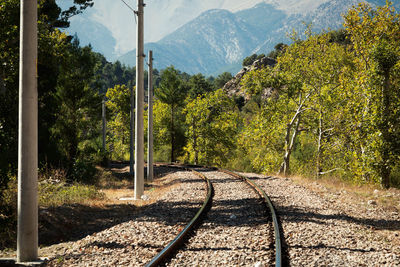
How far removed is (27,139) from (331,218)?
268 inches

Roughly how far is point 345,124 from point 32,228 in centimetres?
1718

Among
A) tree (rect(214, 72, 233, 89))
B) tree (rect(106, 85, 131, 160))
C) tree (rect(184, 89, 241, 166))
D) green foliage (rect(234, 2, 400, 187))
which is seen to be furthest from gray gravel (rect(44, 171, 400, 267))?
tree (rect(214, 72, 233, 89))

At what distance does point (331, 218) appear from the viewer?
7.81 metres

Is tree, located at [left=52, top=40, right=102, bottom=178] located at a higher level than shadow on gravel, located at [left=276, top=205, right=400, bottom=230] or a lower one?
higher

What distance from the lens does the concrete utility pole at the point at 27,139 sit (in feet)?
17.6

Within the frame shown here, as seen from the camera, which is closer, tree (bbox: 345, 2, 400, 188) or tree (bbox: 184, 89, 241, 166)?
tree (bbox: 345, 2, 400, 188)

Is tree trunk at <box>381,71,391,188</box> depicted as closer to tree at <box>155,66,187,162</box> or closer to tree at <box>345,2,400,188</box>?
tree at <box>345,2,400,188</box>

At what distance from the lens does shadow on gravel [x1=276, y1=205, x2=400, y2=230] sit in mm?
7422

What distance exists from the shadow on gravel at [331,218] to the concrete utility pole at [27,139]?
5.41m

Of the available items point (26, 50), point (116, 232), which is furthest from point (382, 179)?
point (26, 50)

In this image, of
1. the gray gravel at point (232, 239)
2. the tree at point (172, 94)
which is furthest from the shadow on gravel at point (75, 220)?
the tree at point (172, 94)

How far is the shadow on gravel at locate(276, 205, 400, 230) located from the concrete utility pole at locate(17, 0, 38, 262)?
5408 millimetres

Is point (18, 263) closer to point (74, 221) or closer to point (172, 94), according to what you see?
point (74, 221)

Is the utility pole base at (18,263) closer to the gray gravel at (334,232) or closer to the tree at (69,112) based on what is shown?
the gray gravel at (334,232)
